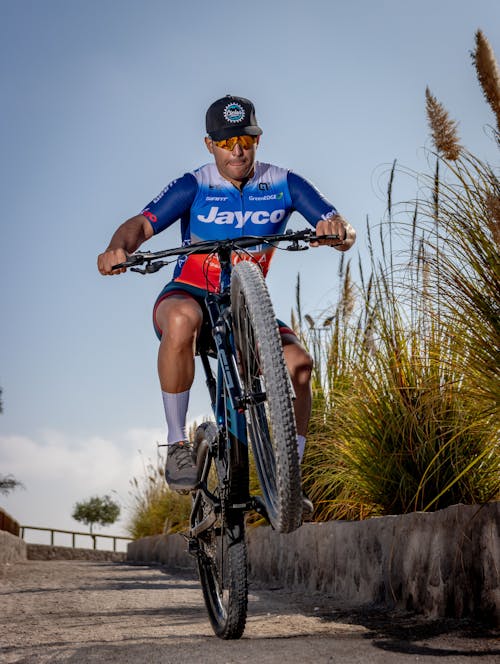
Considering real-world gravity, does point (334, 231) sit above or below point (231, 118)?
below

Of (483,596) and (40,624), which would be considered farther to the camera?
(40,624)

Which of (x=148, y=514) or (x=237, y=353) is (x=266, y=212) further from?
(x=148, y=514)

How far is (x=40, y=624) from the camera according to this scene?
3.74 meters

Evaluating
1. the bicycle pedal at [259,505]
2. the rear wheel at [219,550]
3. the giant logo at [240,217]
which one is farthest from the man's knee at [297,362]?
the giant logo at [240,217]

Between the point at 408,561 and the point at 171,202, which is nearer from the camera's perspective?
the point at 171,202

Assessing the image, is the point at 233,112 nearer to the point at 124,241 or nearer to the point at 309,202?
the point at 309,202

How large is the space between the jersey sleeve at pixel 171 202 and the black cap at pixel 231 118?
247mm

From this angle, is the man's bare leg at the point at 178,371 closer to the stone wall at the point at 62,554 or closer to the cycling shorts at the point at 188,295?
the cycling shorts at the point at 188,295

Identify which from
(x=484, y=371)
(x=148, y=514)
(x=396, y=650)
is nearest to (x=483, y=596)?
(x=396, y=650)

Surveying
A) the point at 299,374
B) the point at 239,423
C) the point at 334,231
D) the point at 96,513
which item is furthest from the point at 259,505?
the point at 96,513

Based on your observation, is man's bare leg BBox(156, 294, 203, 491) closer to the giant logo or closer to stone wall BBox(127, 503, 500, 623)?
the giant logo

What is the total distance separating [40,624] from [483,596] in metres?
1.88

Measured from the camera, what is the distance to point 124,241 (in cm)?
350

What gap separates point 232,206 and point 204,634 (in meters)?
1.76
